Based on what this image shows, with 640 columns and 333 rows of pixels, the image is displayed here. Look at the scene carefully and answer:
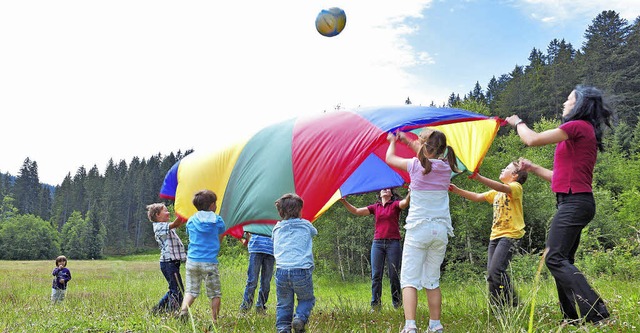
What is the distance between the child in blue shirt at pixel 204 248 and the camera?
179 inches

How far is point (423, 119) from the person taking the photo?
4.04 m

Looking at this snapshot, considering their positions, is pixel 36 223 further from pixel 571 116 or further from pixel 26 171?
pixel 571 116

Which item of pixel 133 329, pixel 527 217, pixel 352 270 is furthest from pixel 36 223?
pixel 133 329

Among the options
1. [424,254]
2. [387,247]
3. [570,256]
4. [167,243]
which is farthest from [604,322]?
[167,243]

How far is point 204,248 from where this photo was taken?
15.0 feet

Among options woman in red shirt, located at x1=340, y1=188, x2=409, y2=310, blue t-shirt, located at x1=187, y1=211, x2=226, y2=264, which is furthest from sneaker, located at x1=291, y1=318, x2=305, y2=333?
woman in red shirt, located at x1=340, y1=188, x2=409, y2=310

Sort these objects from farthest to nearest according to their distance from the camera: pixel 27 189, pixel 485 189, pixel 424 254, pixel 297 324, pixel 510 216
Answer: pixel 27 189 < pixel 485 189 < pixel 510 216 < pixel 297 324 < pixel 424 254

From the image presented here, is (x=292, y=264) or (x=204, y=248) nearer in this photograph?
(x=292, y=264)

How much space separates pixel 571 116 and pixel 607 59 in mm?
41912

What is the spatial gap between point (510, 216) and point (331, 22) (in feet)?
8.72

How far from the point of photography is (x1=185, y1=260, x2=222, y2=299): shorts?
4570mm

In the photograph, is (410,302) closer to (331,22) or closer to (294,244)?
(294,244)

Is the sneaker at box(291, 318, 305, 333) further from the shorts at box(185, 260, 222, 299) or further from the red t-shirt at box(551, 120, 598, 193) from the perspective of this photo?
the red t-shirt at box(551, 120, 598, 193)

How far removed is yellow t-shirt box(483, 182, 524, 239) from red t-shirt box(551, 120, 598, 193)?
1028mm
